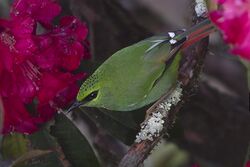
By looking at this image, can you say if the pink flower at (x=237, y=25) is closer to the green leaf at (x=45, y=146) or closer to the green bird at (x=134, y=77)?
the green bird at (x=134, y=77)

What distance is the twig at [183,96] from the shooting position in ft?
4.13

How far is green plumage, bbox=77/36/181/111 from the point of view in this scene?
55.8 inches

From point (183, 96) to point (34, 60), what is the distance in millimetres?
349

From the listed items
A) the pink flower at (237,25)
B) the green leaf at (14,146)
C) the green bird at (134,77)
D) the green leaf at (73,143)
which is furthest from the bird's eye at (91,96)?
the pink flower at (237,25)

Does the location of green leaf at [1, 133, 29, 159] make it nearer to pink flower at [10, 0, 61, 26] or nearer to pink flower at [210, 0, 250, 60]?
pink flower at [10, 0, 61, 26]

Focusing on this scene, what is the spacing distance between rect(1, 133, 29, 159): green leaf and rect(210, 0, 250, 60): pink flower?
768 millimetres

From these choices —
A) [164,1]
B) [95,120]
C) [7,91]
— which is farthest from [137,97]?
[164,1]

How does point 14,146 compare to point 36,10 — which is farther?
point 14,146

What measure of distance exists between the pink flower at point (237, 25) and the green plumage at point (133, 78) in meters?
0.43

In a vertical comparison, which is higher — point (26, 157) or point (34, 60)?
point (34, 60)

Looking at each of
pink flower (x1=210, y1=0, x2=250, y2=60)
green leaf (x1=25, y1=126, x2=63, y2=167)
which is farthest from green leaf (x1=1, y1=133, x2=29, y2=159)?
pink flower (x1=210, y1=0, x2=250, y2=60)

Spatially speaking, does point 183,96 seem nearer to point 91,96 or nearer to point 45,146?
point 91,96

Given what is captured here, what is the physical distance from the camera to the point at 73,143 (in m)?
1.49

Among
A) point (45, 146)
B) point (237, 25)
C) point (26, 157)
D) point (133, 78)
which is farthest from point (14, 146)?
point (237, 25)
